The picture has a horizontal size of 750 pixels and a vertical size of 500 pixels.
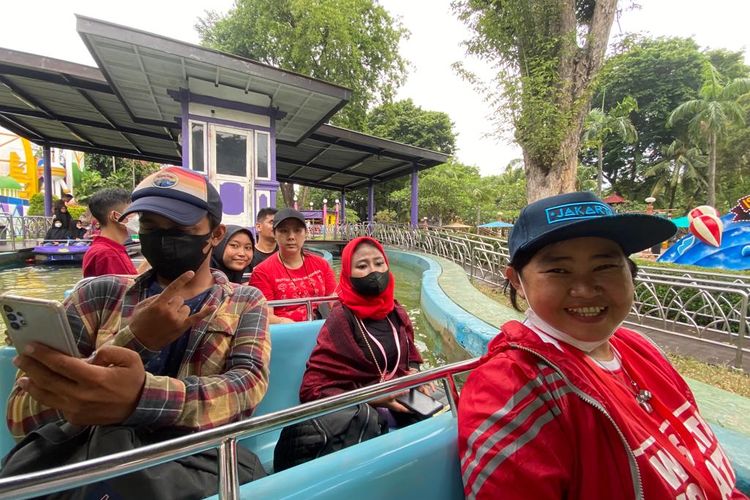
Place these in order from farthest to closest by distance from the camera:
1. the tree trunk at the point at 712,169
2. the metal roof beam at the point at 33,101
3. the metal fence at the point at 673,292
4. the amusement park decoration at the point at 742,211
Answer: the tree trunk at the point at 712,169 → the amusement park decoration at the point at 742,211 → the metal roof beam at the point at 33,101 → the metal fence at the point at 673,292

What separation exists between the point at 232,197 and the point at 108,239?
4.80 meters

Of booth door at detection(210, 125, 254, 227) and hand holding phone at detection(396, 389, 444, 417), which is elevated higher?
booth door at detection(210, 125, 254, 227)

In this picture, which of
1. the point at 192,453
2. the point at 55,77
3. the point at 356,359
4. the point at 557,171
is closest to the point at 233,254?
the point at 356,359

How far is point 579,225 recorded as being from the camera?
3.11ft

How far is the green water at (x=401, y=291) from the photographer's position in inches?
152

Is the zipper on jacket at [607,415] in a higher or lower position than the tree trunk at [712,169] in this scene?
lower

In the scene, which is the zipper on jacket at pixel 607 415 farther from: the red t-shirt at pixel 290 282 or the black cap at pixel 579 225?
the red t-shirt at pixel 290 282

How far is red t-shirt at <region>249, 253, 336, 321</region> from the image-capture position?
295 centimetres

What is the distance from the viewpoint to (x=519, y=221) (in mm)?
1095

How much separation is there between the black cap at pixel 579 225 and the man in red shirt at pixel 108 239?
2.41 metres

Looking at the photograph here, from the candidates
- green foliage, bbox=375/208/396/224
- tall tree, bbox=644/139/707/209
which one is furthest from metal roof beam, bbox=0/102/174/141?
tall tree, bbox=644/139/707/209

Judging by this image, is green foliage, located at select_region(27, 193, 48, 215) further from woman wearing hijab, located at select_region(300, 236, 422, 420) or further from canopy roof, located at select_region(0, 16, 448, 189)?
woman wearing hijab, located at select_region(300, 236, 422, 420)

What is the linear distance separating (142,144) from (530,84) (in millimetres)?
11216

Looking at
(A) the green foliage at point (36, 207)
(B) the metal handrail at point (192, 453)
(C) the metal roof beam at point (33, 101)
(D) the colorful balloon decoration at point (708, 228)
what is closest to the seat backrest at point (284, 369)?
(B) the metal handrail at point (192, 453)
